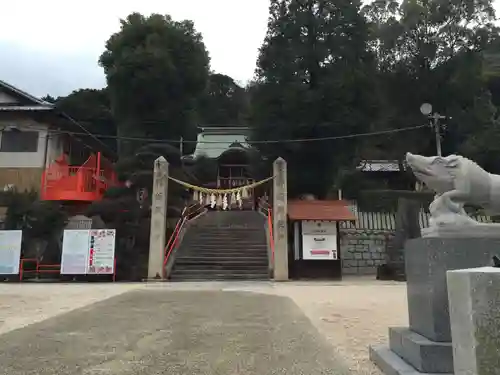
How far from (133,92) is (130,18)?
4005 millimetres

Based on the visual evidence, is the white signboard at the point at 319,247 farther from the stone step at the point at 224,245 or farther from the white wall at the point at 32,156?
the white wall at the point at 32,156

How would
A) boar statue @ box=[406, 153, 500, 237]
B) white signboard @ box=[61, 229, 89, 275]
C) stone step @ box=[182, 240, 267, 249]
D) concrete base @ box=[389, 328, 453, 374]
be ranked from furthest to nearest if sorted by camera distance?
stone step @ box=[182, 240, 267, 249], white signboard @ box=[61, 229, 89, 275], boar statue @ box=[406, 153, 500, 237], concrete base @ box=[389, 328, 453, 374]

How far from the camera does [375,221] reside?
58.0 feet

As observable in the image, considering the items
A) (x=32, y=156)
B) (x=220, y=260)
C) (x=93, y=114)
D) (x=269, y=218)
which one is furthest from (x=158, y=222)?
(x=93, y=114)

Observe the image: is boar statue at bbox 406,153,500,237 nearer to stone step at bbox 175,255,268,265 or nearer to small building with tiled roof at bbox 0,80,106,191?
stone step at bbox 175,255,268,265

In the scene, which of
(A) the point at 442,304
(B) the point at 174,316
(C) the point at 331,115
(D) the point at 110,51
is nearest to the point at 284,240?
(C) the point at 331,115

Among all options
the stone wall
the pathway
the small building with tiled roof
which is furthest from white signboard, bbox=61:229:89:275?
the stone wall

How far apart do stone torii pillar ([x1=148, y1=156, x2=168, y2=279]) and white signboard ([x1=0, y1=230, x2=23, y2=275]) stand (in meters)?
4.10

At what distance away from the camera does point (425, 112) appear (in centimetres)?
2030

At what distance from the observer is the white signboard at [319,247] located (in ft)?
45.2

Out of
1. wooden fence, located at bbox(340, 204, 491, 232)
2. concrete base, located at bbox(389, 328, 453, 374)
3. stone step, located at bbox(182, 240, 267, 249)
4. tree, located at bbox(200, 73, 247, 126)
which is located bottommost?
concrete base, located at bbox(389, 328, 453, 374)

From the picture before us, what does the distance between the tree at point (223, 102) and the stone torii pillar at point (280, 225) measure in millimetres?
19568

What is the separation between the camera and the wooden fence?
17.3 meters

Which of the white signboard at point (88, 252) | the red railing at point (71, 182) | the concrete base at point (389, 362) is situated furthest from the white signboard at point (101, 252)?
the concrete base at point (389, 362)
